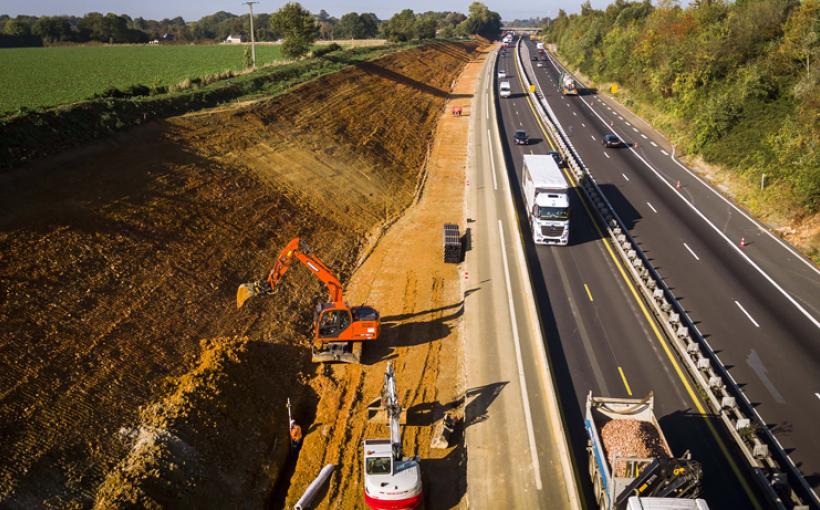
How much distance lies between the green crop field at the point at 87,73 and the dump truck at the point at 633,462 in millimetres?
39548

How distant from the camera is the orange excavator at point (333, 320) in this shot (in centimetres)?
2345

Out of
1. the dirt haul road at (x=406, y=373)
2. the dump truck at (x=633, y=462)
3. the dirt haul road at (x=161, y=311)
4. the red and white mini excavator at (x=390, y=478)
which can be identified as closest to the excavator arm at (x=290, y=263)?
the dirt haul road at (x=161, y=311)

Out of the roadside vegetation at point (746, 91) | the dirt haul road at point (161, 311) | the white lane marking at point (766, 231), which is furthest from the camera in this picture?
the roadside vegetation at point (746, 91)

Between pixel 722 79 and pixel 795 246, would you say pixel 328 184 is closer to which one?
pixel 795 246

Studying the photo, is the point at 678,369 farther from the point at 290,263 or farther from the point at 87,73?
the point at 87,73

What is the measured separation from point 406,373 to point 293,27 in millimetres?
66969

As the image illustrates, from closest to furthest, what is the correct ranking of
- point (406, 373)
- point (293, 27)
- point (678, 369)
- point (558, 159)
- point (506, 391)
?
point (506, 391) → point (678, 369) → point (406, 373) → point (558, 159) → point (293, 27)

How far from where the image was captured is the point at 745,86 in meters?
47.0

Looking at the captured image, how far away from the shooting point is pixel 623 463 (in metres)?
15.1

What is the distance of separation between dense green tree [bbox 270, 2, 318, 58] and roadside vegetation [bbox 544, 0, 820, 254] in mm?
47230

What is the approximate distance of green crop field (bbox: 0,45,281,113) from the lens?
45.4m

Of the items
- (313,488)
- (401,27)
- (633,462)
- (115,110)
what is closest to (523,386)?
(633,462)

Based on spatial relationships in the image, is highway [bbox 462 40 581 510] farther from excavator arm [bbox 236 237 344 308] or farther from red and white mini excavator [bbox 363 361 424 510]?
excavator arm [bbox 236 237 344 308]

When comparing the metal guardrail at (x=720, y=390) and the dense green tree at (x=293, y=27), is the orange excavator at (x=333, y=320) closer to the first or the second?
the metal guardrail at (x=720, y=390)
